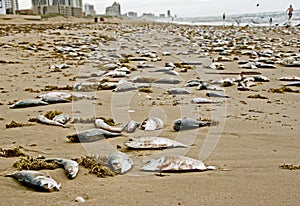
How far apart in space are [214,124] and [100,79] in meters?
3.38

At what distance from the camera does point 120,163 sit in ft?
9.18

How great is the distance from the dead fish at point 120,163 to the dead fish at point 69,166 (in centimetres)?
27

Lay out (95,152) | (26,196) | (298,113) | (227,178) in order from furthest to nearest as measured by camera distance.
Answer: (298,113) → (95,152) → (227,178) → (26,196)

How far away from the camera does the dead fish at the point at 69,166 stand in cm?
264

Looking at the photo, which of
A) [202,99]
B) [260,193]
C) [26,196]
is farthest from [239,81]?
[26,196]

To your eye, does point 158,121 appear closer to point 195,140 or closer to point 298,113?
point 195,140

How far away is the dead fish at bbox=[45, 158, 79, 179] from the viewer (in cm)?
264

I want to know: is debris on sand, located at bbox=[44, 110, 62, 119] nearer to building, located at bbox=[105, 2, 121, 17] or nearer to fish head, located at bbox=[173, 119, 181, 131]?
fish head, located at bbox=[173, 119, 181, 131]

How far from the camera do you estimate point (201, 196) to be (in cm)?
237

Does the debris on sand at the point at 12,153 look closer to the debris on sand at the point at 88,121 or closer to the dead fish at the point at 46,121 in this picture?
the dead fish at the point at 46,121

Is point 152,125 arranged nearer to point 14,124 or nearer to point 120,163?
point 120,163

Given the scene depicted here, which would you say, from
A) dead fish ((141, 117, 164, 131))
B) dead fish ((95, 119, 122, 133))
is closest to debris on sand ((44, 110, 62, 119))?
dead fish ((95, 119, 122, 133))

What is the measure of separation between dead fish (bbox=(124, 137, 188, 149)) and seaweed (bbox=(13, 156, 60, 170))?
0.73 metres

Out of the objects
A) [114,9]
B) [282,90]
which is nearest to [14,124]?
[282,90]
